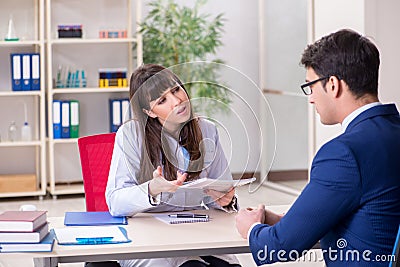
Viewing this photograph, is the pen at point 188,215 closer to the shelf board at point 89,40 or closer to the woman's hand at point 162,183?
the woman's hand at point 162,183

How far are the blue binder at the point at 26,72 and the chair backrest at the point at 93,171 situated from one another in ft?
11.4

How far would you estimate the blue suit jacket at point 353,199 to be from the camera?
1.84 metres

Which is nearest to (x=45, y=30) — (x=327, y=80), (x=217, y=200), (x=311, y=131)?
(x=311, y=131)

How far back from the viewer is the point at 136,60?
686cm

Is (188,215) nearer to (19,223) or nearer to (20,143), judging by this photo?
(19,223)

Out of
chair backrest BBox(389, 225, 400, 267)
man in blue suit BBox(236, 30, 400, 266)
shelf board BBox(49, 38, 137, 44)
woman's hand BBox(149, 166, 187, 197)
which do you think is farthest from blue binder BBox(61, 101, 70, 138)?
chair backrest BBox(389, 225, 400, 267)

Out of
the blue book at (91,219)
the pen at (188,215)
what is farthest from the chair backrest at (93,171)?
the pen at (188,215)

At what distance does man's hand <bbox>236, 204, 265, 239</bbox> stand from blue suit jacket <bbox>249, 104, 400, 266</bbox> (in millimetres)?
236

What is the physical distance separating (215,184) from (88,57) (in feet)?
14.8

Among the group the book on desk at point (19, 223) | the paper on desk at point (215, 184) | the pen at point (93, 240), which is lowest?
the pen at point (93, 240)

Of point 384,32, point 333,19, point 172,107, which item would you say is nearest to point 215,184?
point 172,107

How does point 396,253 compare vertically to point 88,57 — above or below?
below

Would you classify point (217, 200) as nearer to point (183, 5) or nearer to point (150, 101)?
point (150, 101)

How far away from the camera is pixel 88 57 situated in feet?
22.0
